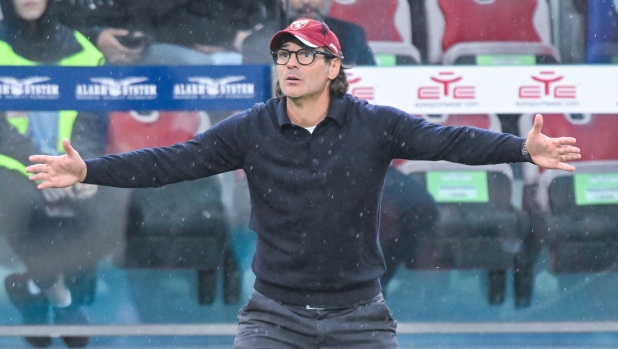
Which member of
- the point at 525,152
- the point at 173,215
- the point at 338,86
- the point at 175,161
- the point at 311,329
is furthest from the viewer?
the point at 173,215

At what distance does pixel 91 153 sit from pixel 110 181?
8.51 ft

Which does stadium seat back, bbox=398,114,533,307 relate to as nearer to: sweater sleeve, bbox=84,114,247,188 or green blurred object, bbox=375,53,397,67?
green blurred object, bbox=375,53,397,67

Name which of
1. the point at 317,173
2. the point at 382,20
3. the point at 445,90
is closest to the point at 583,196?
the point at 445,90

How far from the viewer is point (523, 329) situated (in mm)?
6578

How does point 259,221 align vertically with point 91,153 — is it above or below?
above

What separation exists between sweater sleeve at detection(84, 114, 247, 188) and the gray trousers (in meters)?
0.57

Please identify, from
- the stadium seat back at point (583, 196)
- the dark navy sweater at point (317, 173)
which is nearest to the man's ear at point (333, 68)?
the dark navy sweater at point (317, 173)

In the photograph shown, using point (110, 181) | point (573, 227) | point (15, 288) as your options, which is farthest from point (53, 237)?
point (573, 227)

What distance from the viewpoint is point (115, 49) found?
6312 mm

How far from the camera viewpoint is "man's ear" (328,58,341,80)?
4.03 metres

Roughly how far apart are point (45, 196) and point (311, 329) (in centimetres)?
313

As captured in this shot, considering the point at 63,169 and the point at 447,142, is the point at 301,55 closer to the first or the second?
the point at 447,142

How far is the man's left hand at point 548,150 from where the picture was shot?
11.9 ft

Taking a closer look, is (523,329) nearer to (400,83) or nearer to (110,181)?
(400,83)
